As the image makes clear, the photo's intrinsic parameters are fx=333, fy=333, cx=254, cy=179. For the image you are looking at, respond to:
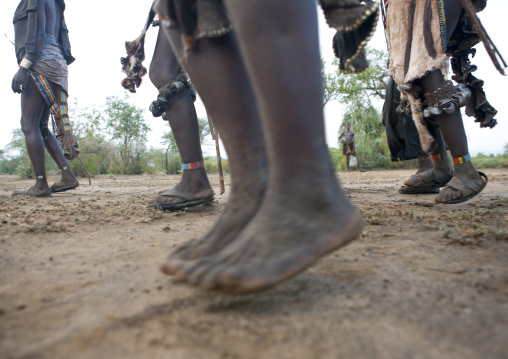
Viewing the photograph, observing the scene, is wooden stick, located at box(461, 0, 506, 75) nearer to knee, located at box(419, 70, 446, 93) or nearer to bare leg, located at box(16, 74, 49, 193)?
knee, located at box(419, 70, 446, 93)

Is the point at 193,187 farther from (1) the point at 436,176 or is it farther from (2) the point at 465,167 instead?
(1) the point at 436,176

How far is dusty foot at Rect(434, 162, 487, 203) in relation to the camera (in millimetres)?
1798

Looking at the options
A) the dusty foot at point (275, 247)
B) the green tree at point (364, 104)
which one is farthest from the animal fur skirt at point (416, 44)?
the green tree at point (364, 104)

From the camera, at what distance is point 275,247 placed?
2.30 ft

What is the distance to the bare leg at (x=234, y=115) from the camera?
3.07 ft

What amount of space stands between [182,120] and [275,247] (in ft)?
5.12

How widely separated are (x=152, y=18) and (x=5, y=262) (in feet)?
5.36

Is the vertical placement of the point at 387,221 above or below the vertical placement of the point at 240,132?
below

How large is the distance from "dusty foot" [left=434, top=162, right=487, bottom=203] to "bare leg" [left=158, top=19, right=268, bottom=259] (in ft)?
4.34

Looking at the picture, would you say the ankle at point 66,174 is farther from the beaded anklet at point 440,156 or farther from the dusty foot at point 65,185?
the beaded anklet at point 440,156

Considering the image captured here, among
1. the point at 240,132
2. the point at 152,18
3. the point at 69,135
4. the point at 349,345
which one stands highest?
the point at 152,18

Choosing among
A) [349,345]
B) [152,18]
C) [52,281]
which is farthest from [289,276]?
[152,18]

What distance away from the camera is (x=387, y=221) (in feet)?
5.07

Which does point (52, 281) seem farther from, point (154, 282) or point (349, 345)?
point (349, 345)
